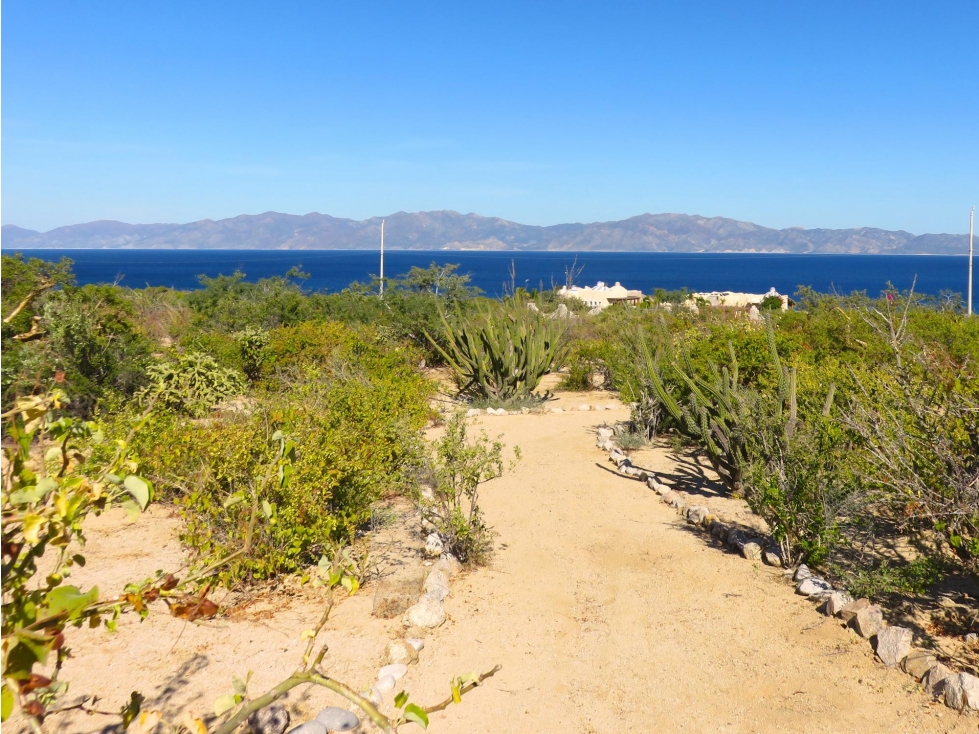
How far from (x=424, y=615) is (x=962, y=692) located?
301 centimetres

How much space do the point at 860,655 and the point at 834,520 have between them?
4.09 ft

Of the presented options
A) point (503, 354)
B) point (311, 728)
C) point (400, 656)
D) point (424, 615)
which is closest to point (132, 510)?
point (311, 728)

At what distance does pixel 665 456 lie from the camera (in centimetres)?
956

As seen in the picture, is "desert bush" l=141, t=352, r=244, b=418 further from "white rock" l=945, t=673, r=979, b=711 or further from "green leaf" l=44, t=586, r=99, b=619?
"green leaf" l=44, t=586, r=99, b=619

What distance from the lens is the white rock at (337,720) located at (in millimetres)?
3725

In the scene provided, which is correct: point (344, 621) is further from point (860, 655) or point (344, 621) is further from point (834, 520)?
point (834, 520)

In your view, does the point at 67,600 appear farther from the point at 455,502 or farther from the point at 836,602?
the point at 455,502

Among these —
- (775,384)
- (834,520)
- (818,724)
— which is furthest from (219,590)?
(775,384)

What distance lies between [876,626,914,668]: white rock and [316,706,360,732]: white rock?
2947 millimetres

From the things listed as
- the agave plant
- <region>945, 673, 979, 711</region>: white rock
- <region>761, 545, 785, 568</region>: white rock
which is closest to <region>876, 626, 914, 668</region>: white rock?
<region>945, 673, 979, 711</region>: white rock

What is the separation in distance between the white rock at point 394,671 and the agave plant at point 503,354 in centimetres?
862

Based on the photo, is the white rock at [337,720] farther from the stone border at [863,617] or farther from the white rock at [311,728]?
the stone border at [863,617]

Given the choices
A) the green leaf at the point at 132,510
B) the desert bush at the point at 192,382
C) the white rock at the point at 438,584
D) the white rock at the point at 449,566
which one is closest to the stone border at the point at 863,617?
the white rock at the point at 449,566

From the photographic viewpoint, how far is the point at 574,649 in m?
4.73
